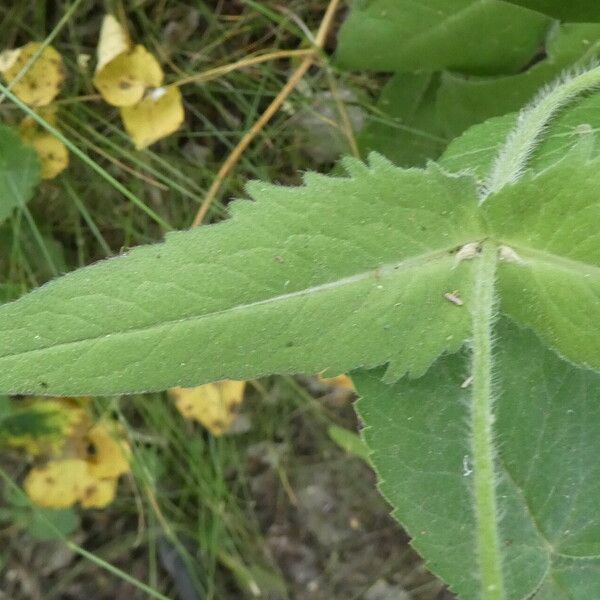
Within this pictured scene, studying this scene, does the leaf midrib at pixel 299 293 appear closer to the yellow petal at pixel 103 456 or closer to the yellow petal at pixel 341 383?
the yellow petal at pixel 341 383

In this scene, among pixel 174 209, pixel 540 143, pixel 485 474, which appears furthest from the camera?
pixel 174 209

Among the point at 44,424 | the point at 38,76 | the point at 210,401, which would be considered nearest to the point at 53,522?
the point at 44,424

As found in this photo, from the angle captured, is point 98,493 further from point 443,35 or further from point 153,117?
point 443,35

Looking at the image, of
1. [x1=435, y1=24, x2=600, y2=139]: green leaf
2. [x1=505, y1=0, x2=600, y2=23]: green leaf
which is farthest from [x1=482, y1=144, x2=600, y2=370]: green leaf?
[x1=435, y1=24, x2=600, y2=139]: green leaf

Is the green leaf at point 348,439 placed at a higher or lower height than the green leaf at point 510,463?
lower

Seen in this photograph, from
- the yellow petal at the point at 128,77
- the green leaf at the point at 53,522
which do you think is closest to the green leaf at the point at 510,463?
the yellow petal at the point at 128,77

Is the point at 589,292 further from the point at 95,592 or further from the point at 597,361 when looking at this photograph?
the point at 95,592
